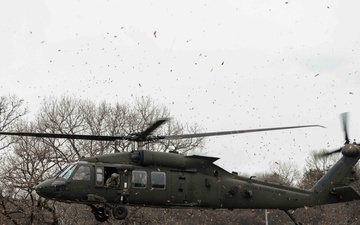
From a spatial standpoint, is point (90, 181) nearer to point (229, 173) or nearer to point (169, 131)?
point (229, 173)

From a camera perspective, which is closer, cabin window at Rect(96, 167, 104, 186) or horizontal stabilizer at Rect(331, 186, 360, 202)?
cabin window at Rect(96, 167, 104, 186)

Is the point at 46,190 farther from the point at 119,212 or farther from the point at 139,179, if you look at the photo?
the point at 139,179

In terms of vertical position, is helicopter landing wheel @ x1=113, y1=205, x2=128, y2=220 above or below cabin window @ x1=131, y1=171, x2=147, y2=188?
below

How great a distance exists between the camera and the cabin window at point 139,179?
19.0m

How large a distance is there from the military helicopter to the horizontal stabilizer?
0.33 meters

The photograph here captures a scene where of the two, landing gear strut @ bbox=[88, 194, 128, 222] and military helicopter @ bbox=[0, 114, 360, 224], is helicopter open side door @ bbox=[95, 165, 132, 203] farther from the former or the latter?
landing gear strut @ bbox=[88, 194, 128, 222]

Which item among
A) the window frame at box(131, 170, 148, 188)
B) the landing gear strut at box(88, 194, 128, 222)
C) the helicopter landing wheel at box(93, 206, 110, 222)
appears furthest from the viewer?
the helicopter landing wheel at box(93, 206, 110, 222)

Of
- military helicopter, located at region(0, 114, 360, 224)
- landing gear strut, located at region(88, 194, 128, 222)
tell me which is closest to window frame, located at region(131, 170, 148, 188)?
military helicopter, located at region(0, 114, 360, 224)

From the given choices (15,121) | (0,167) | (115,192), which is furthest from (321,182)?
(15,121)

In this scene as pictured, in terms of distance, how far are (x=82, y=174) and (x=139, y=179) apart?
2.18 meters

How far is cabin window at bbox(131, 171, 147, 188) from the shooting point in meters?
19.0

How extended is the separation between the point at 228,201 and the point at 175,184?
2.62 meters

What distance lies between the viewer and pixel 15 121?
51688 millimetres

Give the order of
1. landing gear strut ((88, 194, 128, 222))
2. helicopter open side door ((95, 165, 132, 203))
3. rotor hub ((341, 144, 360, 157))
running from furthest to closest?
rotor hub ((341, 144, 360, 157)), helicopter open side door ((95, 165, 132, 203)), landing gear strut ((88, 194, 128, 222))
